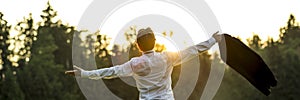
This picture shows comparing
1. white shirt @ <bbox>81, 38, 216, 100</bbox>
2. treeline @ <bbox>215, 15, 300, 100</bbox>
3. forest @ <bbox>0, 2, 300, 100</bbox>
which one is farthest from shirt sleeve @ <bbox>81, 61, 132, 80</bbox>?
treeline @ <bbox>215, 15, 300, 100</bbox>

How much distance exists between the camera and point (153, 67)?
11398 mm

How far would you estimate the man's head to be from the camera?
1120 centimetres

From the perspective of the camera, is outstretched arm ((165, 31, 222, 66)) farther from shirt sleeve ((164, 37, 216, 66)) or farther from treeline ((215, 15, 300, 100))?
treeline ((215, 15, 300, 100))

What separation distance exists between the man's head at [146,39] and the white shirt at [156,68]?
10 cm

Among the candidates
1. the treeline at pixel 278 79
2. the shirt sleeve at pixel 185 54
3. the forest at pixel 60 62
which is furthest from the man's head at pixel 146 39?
the treeline at pixel 278 79

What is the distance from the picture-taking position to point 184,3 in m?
40.1

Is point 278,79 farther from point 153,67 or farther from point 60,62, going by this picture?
point 153,67

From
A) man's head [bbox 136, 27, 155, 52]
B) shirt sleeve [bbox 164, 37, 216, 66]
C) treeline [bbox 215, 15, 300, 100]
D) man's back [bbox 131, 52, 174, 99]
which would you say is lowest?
treeline [bbox 215, 15, 300, 100]

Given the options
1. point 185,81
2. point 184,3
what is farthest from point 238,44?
point 185,81

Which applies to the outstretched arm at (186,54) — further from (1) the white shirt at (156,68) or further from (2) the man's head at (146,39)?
(2) the man's head at (146,39)

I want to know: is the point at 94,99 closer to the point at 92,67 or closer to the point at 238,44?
the point at 92,67

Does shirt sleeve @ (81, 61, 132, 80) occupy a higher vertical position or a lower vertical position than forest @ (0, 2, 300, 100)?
higher

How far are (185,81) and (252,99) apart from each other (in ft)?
85.4

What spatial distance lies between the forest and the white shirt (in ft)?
138
